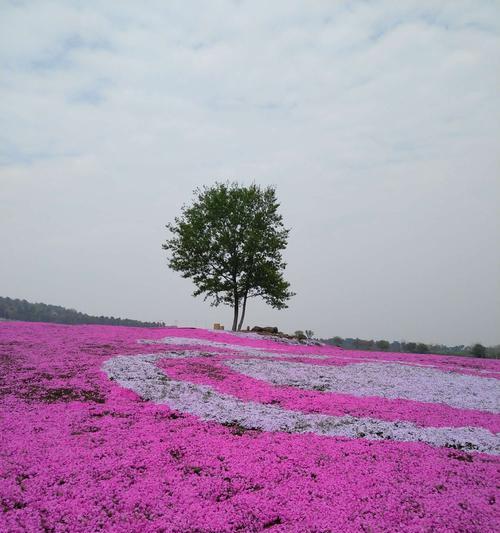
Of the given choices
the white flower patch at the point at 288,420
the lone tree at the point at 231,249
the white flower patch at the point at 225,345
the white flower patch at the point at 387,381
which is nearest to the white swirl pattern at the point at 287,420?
the white flower patch at the point at 288,420

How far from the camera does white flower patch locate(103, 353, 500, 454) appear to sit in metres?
10.1

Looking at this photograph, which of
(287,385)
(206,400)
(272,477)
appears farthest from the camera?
(287,385)

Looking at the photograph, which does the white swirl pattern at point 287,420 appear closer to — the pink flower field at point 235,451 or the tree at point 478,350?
the pink flower field at point 235,451

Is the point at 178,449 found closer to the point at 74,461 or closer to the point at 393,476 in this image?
the point at 74,461

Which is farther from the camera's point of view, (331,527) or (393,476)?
(393,476)

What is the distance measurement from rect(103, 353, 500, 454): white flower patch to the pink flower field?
0.06 m

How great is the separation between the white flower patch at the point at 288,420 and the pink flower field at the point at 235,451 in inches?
2.2

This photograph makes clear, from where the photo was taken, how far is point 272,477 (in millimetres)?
7531

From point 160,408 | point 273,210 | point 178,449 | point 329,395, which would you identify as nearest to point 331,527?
point 178,449

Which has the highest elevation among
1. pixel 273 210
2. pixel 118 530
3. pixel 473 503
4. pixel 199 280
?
pixel 273 210

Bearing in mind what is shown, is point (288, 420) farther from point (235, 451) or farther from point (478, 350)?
point (478, 350)

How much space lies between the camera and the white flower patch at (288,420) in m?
10.1

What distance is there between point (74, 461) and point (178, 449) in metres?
2.04

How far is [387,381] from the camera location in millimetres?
18016
